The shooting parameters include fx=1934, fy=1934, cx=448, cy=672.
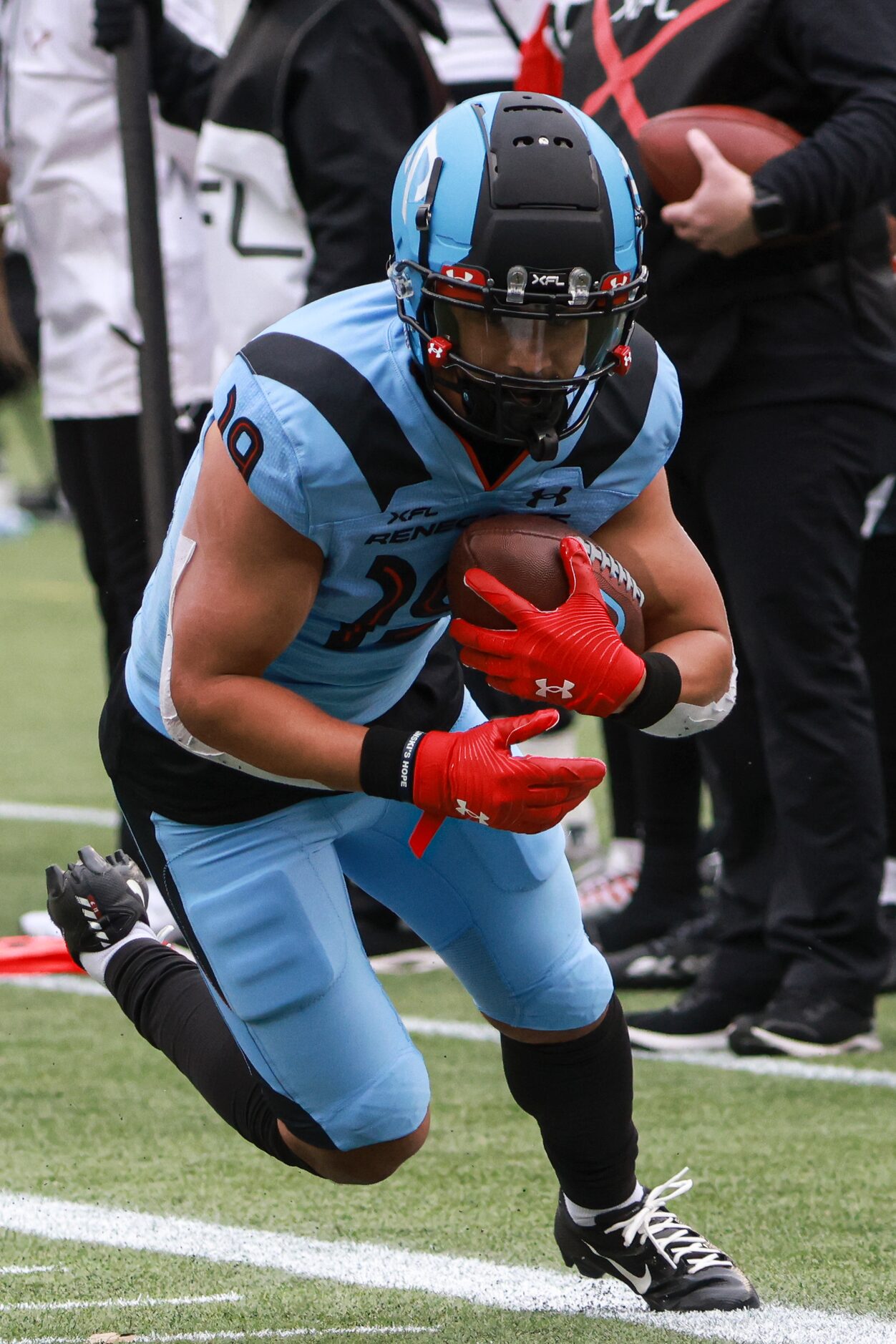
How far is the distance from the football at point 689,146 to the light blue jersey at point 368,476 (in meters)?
1.19

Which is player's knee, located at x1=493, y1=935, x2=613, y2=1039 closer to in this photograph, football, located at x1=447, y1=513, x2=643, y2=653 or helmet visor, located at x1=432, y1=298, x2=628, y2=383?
football, located at x1=447, y1=513, x2=643, y2=653

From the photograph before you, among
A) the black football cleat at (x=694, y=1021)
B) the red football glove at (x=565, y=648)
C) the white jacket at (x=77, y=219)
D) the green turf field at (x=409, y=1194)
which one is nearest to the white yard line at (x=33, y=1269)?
the green turf field at (x=409, y=1194)

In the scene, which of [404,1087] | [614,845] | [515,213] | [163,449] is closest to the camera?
[515,213]

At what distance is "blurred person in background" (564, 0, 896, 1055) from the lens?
3.73 m

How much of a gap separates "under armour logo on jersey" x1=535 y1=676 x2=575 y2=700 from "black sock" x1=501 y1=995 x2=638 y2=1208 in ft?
1.87

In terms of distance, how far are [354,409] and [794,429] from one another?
160cm

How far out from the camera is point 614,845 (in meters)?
4.93

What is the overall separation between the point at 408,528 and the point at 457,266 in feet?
1.10

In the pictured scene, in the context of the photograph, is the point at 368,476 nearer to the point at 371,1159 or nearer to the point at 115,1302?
the point at 371,1159

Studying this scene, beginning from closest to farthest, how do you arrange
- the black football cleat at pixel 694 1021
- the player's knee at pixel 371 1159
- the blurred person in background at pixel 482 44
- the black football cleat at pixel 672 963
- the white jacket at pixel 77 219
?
the player's knee at pixel 371 1159, the black football cleat at pixel 694 1021, the black football cleat at pixel 672 963, the white jacket at pixel 77 219, the blurred person in background at pixel 482 44

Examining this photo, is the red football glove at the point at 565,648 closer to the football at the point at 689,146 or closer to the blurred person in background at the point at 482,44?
the football at the point at 689,146

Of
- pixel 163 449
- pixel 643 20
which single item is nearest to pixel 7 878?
pixel 163 449

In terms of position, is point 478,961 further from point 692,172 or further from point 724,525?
point 692,172

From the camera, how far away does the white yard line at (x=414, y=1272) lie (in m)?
2.48
